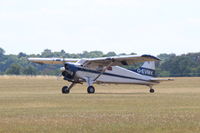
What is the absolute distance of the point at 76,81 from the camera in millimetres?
42000

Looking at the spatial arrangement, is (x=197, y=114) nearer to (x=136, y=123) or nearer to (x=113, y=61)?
(x=136, y=123)

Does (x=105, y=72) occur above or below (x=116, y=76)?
above

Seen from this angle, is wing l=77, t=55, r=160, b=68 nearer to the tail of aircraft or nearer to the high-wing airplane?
the high-wing airplane

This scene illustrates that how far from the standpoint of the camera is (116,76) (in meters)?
44.3

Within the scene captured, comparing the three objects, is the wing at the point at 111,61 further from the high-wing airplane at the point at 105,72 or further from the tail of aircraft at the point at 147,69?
the tail of aircraft at the point at 147,69

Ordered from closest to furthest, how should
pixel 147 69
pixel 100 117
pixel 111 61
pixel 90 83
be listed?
pixel 100 117 → pixel 90 83 → pixel 111 61 → pixel 147 69

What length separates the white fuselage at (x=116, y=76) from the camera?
42.0 metres

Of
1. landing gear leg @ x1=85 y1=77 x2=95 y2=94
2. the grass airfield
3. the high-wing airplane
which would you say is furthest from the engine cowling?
the grass airfield

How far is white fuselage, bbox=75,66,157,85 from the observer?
138 feet

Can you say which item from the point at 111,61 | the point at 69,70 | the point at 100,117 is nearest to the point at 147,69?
the point at 111,61

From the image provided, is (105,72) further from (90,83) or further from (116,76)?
(90,83)

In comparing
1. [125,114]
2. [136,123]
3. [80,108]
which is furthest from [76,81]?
[136,123]

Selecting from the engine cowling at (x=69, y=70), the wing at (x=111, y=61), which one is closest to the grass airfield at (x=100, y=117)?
the wing at (x=111, y=61)

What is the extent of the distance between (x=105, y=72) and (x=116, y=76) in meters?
1.24
